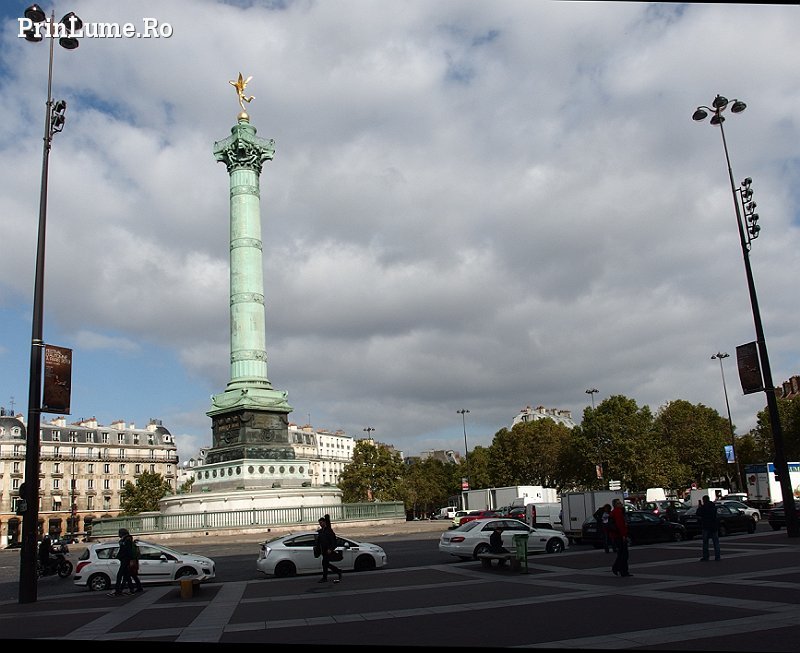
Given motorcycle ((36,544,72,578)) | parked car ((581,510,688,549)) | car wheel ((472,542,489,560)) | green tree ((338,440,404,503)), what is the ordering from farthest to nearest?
green tree ((338,440,404,503))
parked car ((581,510,688,549))
motorcycle ((36,544,72,578))
car wheel ((472,542,489,560))

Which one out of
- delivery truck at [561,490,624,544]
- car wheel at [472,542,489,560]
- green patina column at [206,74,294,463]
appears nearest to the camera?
car wheel at [472,542,489,560]

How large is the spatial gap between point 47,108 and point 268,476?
101 feet

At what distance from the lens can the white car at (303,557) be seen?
2094 cm

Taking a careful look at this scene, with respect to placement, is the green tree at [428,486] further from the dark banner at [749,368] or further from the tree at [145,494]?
the dark banner at [749,368]

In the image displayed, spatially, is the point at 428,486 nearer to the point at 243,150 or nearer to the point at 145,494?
the point at 145,494

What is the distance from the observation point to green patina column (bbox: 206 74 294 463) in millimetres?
46875

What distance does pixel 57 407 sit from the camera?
18.3 metres

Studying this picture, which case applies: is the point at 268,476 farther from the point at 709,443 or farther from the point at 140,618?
the point at 709,443

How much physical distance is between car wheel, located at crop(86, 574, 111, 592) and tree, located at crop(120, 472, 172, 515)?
6685cm

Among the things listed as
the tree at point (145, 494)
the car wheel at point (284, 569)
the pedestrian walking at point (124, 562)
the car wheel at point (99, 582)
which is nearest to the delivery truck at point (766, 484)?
Result: the car wheel at point (284, 569)

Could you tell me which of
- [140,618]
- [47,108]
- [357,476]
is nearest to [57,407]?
[140,618]

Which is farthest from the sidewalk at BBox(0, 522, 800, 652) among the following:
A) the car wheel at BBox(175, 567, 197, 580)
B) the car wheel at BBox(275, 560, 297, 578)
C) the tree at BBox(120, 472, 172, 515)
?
the tree at BBox(120, 472, 172, 515)

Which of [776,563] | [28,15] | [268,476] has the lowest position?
[776,563]

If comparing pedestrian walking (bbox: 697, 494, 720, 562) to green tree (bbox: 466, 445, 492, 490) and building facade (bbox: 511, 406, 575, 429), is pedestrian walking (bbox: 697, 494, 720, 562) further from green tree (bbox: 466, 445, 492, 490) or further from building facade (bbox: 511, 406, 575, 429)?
building facade (bbox: 511, 406, 575, 429)
